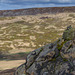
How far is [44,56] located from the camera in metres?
22.5

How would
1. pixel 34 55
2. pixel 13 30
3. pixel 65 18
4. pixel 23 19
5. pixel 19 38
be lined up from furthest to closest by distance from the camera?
pixel 23 19 < pixel 65 18 < pixel 13 30 < pixel 19 38 < pixel 34 55

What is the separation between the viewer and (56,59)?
71.2 feet

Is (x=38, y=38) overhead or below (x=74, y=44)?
below

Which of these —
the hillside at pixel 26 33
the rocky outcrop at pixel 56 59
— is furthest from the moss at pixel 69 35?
the hillside at pixel 26 33

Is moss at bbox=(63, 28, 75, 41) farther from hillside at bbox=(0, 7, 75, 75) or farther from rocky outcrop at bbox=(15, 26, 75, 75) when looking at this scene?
hillside at bbox=(0, 7, 75, 75)

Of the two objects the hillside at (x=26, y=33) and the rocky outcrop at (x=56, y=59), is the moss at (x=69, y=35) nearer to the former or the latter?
the rocky outcrop at (x=56, y=59)

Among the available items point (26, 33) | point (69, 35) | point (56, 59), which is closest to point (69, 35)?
point (69, 35)

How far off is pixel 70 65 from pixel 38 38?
92.2 m

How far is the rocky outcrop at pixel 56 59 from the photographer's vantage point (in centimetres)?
2043

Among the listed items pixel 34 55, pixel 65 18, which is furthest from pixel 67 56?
pixel 65 18

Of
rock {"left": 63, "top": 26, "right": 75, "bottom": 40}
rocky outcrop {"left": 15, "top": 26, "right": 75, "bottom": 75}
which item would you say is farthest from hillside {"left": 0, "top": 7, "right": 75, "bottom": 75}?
rock {"left": 63, "top": 26, "right": 75, "bottom": 40}

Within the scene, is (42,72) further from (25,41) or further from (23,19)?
(23,19)

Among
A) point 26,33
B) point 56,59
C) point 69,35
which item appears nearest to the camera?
point 56,59

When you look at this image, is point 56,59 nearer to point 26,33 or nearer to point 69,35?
point 69,35
